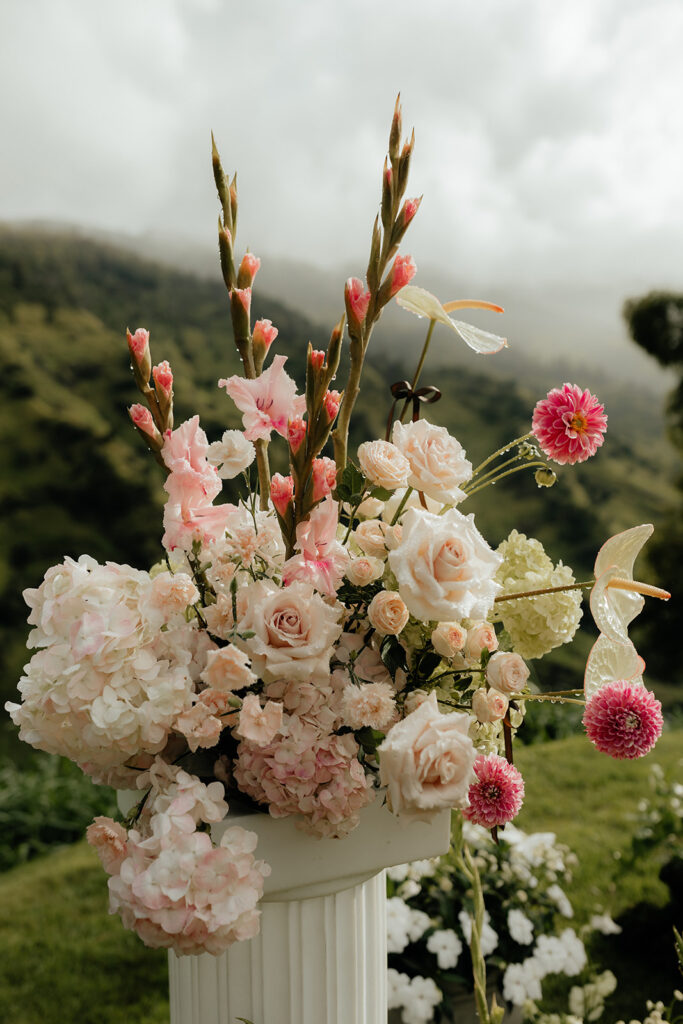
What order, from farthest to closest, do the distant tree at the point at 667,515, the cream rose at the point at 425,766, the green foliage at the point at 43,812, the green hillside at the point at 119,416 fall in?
1. the distant tree at the point at 667,515
2. the green hillside at the point at 119,416
3. the green foliage at the point at 43,812
4. the cream rose at the point at 425,766

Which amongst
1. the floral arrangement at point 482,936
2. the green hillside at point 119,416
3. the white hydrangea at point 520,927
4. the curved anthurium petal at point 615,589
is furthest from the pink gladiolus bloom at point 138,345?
the green hillside at point 119,416

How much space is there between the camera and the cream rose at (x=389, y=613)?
2.56ft

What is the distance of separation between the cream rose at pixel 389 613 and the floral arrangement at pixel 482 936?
3.66 feet

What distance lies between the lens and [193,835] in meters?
0.72

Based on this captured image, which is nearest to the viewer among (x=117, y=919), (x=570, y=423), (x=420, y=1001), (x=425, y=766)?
(x=425, y=766)

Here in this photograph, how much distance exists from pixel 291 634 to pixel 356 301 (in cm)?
36

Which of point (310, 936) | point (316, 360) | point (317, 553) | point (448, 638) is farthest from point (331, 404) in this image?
point (310, 936)

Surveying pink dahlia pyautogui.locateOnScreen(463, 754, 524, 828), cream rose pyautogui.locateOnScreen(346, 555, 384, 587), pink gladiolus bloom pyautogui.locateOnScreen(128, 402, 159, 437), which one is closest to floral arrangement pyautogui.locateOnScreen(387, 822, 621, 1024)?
pink dahlia pyautogui.locateOnScreen(463, 754, 524, 828)

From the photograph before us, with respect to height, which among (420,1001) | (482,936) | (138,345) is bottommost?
(420,1001)

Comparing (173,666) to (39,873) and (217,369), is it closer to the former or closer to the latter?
(39,873)

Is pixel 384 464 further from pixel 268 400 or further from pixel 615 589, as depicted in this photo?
pixel 615 589

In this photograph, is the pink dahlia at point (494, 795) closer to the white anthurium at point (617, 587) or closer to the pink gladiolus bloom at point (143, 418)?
the white anthurium at point (617, 587)

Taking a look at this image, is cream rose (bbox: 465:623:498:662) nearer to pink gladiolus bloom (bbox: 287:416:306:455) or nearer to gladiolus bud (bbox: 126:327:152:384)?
pink gladiolus bloom (bbox: 287:416:306:455)

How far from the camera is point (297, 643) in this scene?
2.42 feet
